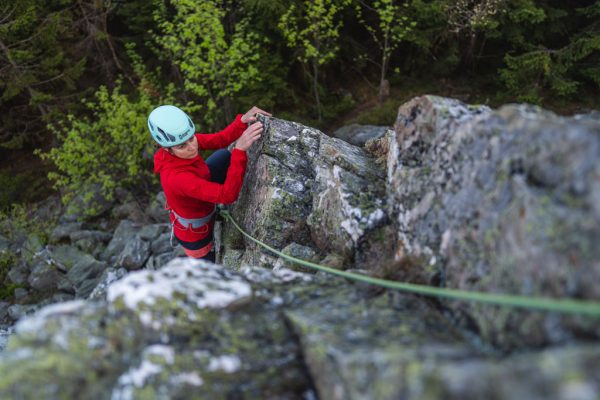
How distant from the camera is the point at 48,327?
7.57 feet

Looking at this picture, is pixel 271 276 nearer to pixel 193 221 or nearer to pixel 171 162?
pixel 171 162

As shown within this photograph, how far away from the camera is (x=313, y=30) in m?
13.2

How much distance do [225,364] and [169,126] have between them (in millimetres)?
3058

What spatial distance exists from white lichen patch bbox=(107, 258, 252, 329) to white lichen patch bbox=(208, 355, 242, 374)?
293 millimetres

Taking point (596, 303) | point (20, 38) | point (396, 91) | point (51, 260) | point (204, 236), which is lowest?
point (51, 260)

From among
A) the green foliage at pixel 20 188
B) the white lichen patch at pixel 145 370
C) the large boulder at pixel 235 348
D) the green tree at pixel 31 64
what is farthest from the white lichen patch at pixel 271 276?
the green foliage at pixel 20 188

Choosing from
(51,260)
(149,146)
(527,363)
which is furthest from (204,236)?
(51,260)

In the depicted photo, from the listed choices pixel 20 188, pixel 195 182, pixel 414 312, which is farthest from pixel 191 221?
pixel 20 188

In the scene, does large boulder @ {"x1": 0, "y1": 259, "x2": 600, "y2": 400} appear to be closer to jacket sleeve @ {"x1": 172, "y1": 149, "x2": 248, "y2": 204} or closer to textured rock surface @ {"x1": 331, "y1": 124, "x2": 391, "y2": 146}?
jacket sleeve @ {"x1": 172, "y1": 149, "x2": 248, "y2": 204}

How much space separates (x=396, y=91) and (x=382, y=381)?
14.9 meters

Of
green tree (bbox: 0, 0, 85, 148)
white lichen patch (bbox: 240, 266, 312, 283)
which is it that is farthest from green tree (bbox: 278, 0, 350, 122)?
white lichen patch (bbox: 240, 266, 312, 283)

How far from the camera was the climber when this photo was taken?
470 centimetres

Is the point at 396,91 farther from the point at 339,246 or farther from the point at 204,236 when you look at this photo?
the point at 339,246

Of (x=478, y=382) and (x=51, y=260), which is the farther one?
(x=51, y=260)
